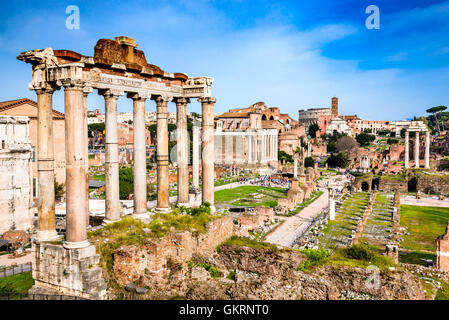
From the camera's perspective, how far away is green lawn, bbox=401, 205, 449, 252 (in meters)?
24.3

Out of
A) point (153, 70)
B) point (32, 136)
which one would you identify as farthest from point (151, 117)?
point (153, 70)

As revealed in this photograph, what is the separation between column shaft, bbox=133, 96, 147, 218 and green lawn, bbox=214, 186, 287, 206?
25.2 meters

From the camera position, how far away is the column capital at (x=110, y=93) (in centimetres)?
1307

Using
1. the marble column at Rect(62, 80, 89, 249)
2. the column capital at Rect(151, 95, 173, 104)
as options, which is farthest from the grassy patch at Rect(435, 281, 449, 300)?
the column capital at Rect(151, 95, 173, 104)

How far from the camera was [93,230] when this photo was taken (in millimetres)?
12648

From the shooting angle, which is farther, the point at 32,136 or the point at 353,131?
the point at 353,131

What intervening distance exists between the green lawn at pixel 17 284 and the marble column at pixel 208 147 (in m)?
7.03

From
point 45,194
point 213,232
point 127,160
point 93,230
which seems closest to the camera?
point 45,194

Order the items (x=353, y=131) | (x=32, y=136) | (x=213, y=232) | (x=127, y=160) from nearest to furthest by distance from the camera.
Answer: (x=213, y=232) < (x=32, y=136) < (x=127, y=160) < (x=353, y=131)

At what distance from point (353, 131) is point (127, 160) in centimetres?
10598

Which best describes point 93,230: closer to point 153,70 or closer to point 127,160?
point 153,70

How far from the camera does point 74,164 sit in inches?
→ 422

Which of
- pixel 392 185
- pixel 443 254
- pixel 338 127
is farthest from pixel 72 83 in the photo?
pixel 338 127

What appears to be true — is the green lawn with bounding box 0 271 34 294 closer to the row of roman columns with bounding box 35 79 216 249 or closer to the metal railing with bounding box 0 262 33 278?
the row of roman columns with bounding box 35 79 216 249
